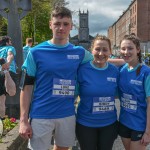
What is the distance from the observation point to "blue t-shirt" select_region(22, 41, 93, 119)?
12.2 ft

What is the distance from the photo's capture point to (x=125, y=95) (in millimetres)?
4066

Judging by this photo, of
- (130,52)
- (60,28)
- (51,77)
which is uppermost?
(60,28)

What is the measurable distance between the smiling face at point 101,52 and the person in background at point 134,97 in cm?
21

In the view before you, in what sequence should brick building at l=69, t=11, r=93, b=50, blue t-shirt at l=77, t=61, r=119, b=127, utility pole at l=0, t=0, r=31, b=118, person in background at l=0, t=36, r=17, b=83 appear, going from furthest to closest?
brick building at l=69, t=11, r=93, b=50
utility pole at l=0, t=0, r=31, b=118
person in background at l=0, t=36, r=17, b=83
blue t-shirt at l=77, t=61, r=119, b=127

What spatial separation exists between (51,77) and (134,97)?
905 millimetres

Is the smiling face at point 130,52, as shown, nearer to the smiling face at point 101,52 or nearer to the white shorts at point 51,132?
the smiling face at point 101,52

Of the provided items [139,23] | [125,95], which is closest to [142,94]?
[125,95]

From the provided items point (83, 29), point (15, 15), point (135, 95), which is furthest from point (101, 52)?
point (83, 29)

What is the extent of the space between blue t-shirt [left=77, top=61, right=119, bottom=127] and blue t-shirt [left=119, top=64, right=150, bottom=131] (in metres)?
0.13

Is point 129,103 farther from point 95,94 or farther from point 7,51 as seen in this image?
point 7,51

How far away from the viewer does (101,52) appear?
3986 mm

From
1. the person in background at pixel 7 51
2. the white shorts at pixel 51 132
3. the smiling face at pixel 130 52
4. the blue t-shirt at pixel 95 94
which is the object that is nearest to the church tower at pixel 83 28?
the person in background at pixel 7 51

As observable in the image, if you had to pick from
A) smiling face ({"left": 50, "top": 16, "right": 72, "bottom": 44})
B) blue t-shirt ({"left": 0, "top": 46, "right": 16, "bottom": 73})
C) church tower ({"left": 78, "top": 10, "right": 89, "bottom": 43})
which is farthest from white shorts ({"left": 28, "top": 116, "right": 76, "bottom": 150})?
church tower ({"left": 78, "top": 10, "right": 89, "bottom": 43})

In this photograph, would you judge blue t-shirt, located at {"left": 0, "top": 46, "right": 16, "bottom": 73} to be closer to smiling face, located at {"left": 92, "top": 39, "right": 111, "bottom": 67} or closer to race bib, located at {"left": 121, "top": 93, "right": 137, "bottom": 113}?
smiling face, located at {"left": 92, "top": 39, "right": 111, "bottom": 67}
